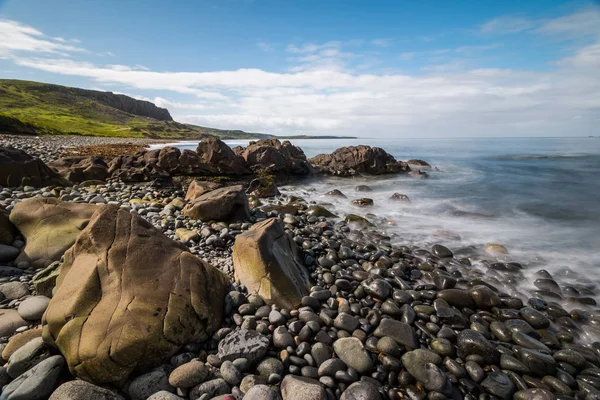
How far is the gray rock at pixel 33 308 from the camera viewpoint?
3795mm

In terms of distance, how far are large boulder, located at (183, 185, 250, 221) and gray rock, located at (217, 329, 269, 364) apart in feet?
17.3

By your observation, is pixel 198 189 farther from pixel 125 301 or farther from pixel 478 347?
pixel 478 347

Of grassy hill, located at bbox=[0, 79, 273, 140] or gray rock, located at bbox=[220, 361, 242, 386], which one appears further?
grassy hill, located at bbox=[0, 79, 273, 140]

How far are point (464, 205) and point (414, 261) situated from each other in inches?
401

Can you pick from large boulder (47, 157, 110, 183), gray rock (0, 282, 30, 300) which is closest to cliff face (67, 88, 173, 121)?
large boulder (47, 157, 110, 183)

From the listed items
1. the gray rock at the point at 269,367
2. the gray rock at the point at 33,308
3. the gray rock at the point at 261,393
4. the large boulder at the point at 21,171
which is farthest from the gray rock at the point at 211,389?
the large boulder at the point at 21,171

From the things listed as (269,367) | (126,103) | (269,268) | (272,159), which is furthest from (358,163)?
(126,103)

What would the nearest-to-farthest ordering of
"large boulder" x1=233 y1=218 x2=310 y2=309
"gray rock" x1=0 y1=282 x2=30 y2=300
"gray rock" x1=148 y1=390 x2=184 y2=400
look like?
"gray rock" x1=148 y1=390 x2=184 y2=400 → "gray rock" x1=0 y1=282 x2=30 y2=300 → "large boulder" x1=233 y1=218 x2=310 y2=309

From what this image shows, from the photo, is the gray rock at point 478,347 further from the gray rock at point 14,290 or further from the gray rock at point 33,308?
the gray rock at point 14,290

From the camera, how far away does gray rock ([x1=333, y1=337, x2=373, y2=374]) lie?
362 cm

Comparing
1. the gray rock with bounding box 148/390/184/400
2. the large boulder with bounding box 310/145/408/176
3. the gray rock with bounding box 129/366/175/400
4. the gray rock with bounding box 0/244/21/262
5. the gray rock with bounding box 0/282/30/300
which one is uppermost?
the large boulder with bounding box 310/145/408/176

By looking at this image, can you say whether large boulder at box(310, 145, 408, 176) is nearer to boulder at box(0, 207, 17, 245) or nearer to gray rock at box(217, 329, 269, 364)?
boulder at box(0, 207, 17, 245)

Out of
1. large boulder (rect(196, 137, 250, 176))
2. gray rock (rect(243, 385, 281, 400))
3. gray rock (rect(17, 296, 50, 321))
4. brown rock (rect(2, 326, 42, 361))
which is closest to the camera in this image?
gray rock (rect(243, 385, 281, 400))

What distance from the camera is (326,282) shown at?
18.7 ft
